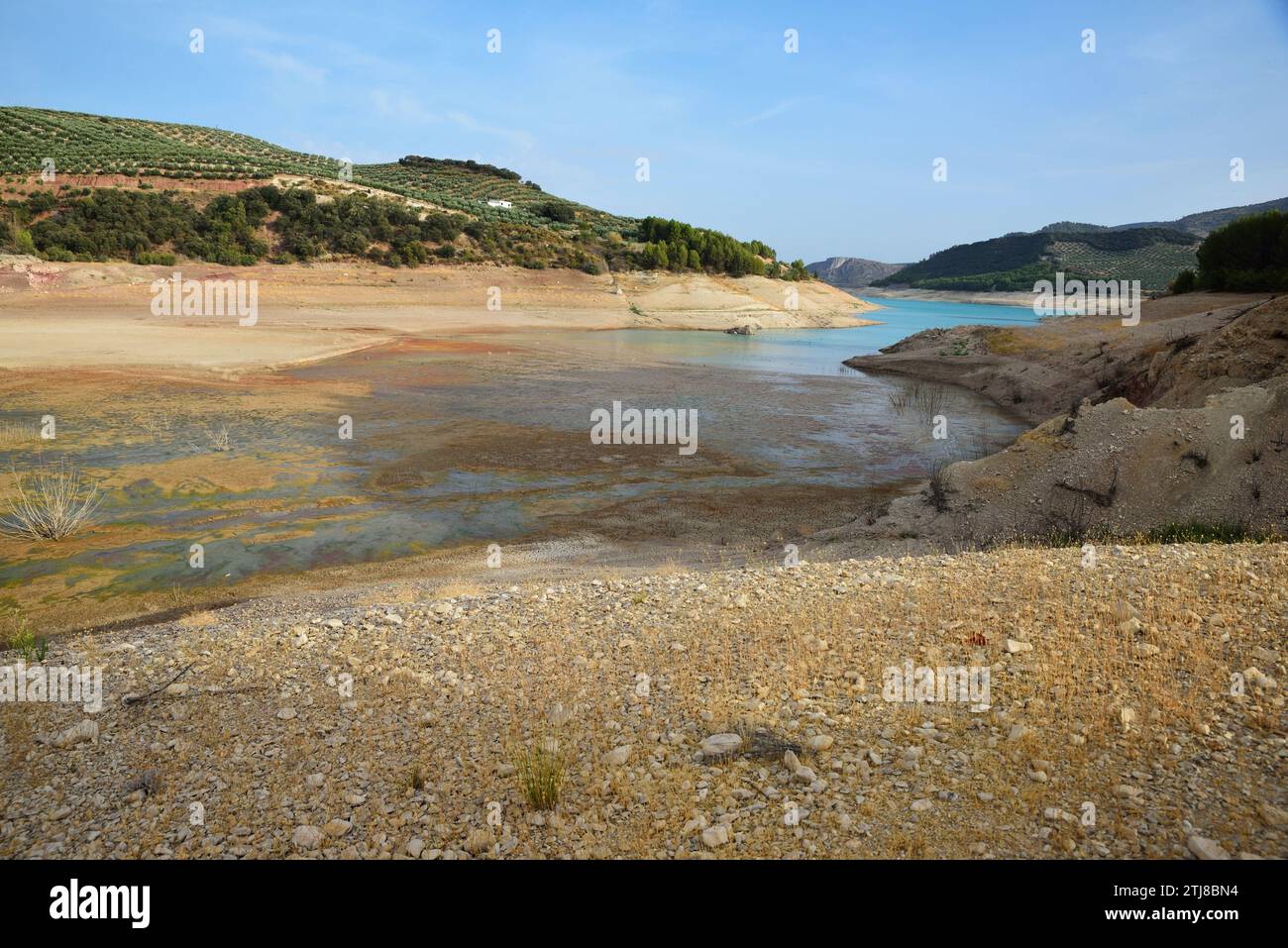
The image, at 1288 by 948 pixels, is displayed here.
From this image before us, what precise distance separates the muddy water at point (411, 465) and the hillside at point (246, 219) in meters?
31.2

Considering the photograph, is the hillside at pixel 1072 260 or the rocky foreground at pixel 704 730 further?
the hillside at pixel 1072 260

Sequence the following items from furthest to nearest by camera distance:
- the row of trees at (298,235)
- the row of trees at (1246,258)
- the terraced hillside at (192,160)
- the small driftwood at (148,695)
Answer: the terraced hillside at (192,160)
the row of trees at (298,235)
the row of trees at (1246,258)
the small driftwood at (148,695)

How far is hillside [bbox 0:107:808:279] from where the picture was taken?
1933 inches

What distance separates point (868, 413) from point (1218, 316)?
1129cm

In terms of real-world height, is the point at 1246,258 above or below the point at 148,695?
above

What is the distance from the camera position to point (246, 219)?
55094 millimetres

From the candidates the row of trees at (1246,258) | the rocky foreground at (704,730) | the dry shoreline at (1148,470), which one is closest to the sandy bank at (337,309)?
the rocky foreground at (704,730)

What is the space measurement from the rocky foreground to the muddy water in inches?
159

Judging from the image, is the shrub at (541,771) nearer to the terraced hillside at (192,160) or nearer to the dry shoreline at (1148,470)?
the dry shoreline at (1148,470)

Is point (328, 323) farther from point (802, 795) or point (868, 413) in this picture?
point (802, 795)

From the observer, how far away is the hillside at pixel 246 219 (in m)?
49.1

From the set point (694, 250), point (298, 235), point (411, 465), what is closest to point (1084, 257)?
point (694, 250)

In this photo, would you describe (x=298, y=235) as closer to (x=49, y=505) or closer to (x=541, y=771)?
(x=49, y=505)

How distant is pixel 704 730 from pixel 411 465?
40.0ft
